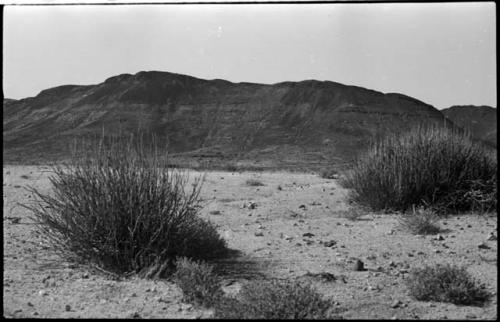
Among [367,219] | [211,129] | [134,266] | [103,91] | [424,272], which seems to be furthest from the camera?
[103,91]

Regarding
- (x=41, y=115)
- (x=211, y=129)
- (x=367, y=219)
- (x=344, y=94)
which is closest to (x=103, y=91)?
(x=41, y=115)

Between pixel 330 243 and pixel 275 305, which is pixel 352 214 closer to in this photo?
pixel 330 243

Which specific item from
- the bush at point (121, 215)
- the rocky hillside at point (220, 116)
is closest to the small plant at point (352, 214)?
the bush at point (121, 215)

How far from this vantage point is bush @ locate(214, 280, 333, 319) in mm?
3963

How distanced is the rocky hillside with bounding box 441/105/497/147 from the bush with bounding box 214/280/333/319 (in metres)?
52.2

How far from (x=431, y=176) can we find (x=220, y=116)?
51883mm

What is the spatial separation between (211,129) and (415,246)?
5108 centimetres

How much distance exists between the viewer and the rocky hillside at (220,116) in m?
48.2

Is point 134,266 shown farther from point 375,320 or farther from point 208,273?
point 375,320

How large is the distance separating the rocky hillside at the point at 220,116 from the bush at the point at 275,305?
119 feet

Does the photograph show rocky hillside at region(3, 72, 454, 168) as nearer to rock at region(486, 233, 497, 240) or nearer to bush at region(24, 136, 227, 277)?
rock at region(486, 233, 497, 240)

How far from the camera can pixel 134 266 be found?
5.20 metres

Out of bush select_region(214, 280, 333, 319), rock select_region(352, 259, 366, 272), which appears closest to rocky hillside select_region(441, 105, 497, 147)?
rock select_region(352, 259, 366, 272)

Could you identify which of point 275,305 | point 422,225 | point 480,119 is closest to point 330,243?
point 422,225
